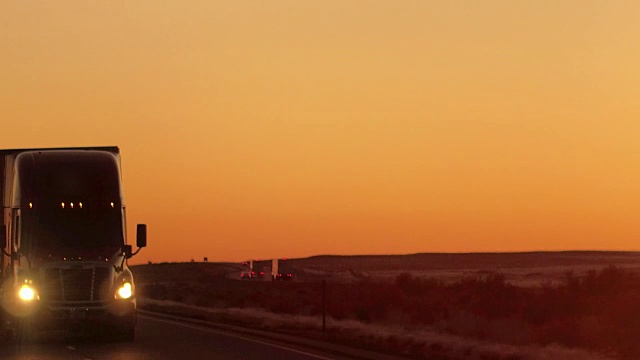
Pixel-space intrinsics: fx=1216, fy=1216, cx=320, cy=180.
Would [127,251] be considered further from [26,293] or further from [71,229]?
[26,293]

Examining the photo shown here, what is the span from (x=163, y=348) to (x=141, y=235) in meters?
2.91

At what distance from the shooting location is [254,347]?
26781 millimetres

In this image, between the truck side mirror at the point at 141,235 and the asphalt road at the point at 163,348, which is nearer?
the asphalt road at the point at 163,348

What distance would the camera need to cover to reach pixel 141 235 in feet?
92.2

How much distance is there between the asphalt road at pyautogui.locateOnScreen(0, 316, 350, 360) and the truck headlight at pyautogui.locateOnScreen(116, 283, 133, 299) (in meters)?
1.11

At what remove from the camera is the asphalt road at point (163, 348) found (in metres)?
24.5

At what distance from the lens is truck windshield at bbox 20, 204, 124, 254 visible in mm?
28500

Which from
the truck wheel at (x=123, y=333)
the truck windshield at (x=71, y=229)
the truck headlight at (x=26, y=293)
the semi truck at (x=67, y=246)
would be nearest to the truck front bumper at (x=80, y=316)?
the semi truck at (x=67, y=246)

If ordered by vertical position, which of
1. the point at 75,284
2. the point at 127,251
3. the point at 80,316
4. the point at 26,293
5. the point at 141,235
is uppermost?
the point at 141,235

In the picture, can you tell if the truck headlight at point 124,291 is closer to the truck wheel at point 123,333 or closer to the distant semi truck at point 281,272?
the truck wheel at point 123,333

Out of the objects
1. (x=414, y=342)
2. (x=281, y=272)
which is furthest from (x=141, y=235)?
(x=281, y=272)

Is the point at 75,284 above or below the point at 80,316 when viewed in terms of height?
above

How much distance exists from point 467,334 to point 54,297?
424 inches

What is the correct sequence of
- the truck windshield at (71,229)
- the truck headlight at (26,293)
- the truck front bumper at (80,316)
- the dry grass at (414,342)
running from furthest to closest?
the truck windshield at (71,229)
the truck front bumper at (80,316)
the truck headlight at (26,293)
the dry grass at (414,342)
